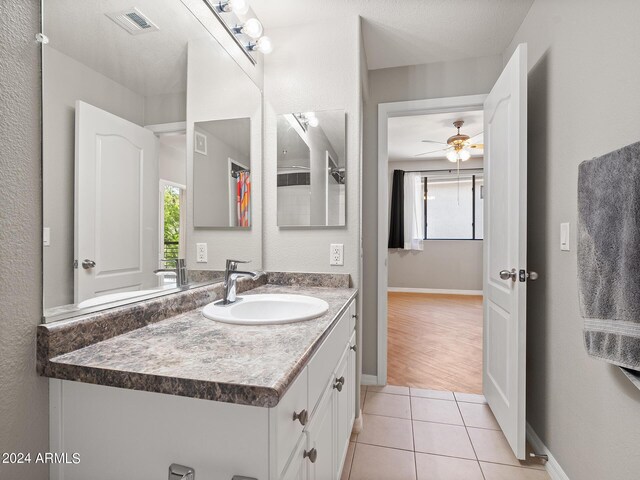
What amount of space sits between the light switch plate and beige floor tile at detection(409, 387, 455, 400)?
4.42ft

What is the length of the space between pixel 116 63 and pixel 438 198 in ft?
19.5

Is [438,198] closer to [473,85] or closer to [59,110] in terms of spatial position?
[473,85]

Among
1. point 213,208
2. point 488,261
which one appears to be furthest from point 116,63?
point 488,261

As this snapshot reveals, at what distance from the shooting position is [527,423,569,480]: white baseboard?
4.86 feet

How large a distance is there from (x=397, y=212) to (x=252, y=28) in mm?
4897

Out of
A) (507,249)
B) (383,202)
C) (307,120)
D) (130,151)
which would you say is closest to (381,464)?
(507,249)

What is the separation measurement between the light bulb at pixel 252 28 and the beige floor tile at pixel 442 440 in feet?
7.56

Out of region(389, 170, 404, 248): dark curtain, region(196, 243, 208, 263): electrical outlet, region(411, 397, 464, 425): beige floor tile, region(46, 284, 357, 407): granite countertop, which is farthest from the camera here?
region(389, 170, 404, 248): dark curtain

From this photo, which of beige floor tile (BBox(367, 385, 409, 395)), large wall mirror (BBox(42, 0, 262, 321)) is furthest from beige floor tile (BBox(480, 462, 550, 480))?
large wall mirror (BBox(42, 0, 262, 321))

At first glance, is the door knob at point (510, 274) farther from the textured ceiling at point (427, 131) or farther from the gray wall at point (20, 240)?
the textured ceiling at point (427, 131)

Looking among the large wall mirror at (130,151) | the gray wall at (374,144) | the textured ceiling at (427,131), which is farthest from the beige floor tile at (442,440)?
the textured ceiling at (427,131)

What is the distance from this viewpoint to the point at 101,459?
0.72m

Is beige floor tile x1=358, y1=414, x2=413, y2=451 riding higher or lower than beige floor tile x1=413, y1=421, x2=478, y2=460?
higher

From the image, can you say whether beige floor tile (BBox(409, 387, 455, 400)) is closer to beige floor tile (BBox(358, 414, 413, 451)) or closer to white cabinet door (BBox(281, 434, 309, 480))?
beige floor tile (BBox(358, 414, 413, 451))
